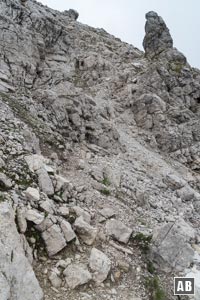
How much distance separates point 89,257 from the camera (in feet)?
35.0

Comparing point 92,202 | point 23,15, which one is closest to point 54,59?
point 23,15

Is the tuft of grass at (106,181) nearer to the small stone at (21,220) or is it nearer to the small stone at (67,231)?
the small stone at (67,231)

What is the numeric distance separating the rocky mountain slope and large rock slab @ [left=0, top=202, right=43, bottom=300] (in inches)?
1.2

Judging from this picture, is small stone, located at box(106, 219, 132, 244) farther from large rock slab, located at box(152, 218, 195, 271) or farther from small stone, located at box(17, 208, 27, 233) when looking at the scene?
small stone, located at box(17, 208, 27, 233)

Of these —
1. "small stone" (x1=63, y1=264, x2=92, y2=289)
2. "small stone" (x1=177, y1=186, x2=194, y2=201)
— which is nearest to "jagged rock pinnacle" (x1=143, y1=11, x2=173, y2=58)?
"small stone" (x1=177, y1=186, x2=194, y2=201)

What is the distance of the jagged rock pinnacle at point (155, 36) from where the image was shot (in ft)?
143

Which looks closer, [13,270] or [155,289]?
[13,270]

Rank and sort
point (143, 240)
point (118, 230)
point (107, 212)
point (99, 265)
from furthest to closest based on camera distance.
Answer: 1. point (107, 212)
2. point (143, 240)
3. point (118, 230)
4. point (99, 265)

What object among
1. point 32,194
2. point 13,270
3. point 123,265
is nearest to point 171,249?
point 123,265

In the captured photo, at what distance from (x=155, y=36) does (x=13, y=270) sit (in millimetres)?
42988

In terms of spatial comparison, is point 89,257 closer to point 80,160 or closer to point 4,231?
point 4,231

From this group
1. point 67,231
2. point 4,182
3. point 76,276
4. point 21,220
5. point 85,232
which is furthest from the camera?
point 85,232

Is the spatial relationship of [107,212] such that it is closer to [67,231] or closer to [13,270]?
[67,231]

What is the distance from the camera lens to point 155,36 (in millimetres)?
44406
